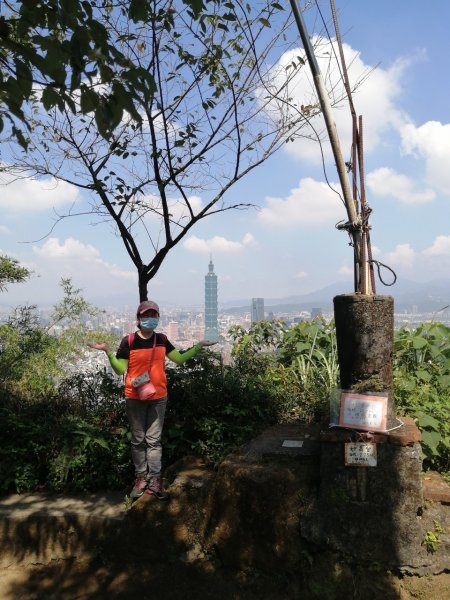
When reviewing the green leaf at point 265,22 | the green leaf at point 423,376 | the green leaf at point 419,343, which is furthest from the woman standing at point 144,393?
the green leaf at point 265,22

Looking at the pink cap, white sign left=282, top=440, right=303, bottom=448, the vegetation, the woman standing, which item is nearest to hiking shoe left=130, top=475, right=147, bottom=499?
the woman standing

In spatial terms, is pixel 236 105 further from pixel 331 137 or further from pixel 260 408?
pixel 260 408

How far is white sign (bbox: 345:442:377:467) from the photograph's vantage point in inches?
128

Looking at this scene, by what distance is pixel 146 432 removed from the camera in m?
4.14

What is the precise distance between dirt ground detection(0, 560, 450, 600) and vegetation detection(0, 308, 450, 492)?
0.80m

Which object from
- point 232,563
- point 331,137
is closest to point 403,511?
point 232,563

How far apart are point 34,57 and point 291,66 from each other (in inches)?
179

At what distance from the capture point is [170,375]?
16.7 feet

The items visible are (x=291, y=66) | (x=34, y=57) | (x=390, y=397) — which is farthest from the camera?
(x=291, y=66)

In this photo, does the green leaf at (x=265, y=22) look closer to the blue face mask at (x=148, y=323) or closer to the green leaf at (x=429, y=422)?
the blue face mask at (x=148, y=323)

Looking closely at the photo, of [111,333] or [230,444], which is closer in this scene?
[230,444]

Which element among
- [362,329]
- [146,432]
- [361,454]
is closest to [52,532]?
[146,432]

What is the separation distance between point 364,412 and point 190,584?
183cm

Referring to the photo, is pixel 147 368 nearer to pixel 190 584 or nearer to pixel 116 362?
pixel 116 362
